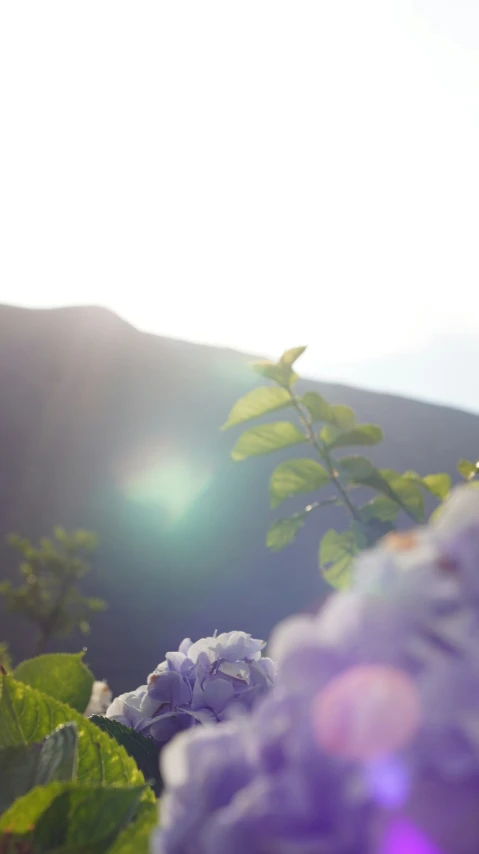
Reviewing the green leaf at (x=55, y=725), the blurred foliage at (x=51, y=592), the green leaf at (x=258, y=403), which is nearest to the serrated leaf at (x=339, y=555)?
the green leaf at (x=258, y=403)

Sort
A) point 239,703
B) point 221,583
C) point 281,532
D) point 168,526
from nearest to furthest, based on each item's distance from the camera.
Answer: point 239,703, point 281,532, point 221,583, point 168,526

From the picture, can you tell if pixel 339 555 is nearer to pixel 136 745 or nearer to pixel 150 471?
pixel 136 745

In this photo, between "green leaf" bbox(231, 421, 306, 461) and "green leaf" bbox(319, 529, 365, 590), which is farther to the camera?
"green leaf" bbox(231, 421, 306, 461)

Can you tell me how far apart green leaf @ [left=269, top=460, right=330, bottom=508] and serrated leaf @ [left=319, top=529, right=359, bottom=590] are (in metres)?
0.09

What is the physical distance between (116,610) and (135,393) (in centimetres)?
1206

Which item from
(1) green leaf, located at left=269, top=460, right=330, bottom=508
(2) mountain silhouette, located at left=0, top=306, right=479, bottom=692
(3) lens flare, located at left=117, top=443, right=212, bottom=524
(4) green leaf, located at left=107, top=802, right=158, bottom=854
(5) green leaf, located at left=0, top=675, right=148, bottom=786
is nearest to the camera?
(4) green leaf, located at left=107, top=802, right=158, bottom=854

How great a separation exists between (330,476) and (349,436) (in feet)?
0.29

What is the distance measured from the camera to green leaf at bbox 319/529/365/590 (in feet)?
3.16

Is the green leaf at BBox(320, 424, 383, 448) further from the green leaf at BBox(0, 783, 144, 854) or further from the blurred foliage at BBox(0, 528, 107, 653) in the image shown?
the blurred foliage at BBox(0, 528, 107, 653)

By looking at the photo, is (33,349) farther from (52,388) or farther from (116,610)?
(116,610)

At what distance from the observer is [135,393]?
33.8 metres

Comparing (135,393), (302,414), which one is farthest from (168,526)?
(302,414)

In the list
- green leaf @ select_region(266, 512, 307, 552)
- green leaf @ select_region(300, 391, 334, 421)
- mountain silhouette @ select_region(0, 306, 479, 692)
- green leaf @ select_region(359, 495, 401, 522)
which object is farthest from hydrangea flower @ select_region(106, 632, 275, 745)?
mountain silhouette @ select_region(0, 306, 479, 692)

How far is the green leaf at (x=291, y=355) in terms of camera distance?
1.25 meters
